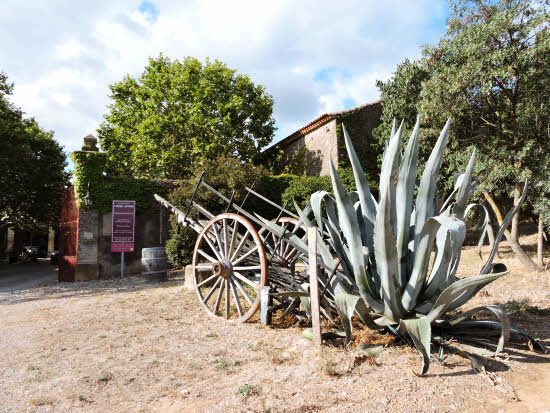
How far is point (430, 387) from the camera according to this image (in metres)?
2.50

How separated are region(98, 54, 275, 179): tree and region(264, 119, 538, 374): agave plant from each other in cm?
1291

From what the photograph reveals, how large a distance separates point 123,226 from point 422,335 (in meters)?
9.66

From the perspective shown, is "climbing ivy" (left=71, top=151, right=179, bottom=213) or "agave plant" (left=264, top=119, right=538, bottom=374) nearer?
"agave plant" (left=264, top=119, right=538, bottom=374)

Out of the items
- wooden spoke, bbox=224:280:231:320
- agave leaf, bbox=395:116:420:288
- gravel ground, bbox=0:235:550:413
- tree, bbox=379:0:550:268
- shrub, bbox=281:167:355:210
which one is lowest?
gravel ground, bbox=0:235:550:413

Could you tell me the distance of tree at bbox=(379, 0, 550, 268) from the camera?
7.24 meters

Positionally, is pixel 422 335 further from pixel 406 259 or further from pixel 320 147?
pixel 320 147

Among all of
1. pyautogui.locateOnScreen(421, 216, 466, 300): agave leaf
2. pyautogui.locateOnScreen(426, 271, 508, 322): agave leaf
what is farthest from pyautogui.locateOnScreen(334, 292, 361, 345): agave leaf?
pyautogui.locateOnScreen(421, 216, 466, 300): agave leaf

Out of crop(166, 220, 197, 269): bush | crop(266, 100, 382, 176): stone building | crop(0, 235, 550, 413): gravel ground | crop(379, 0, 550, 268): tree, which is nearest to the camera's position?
crop(0, 235, 550, 413): gravel ground

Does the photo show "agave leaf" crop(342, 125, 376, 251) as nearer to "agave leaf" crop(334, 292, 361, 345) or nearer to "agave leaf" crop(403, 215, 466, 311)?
"agave leaf" crop(403, 215, 466, 311)

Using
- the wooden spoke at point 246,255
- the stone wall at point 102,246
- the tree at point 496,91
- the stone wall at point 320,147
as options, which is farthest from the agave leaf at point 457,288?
the stone wall at point 320,147

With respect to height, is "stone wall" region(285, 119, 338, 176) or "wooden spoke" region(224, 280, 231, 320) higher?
"stone wall" region(285, 119, 338, 176)

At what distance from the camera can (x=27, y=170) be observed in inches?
554

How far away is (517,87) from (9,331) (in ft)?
33.6

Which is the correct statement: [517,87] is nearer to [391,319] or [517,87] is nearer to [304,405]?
[391,319]
